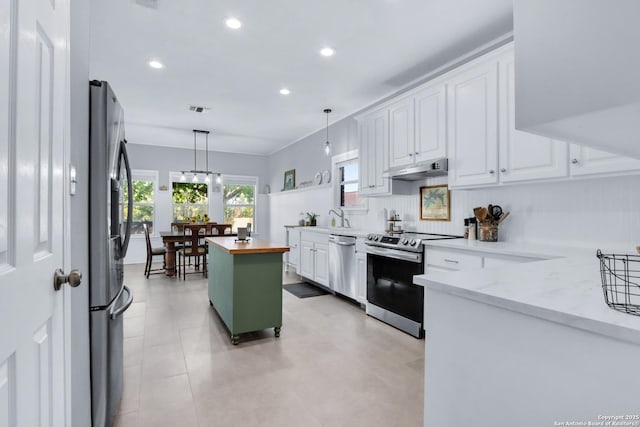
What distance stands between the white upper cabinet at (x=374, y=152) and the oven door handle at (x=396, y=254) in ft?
2.33

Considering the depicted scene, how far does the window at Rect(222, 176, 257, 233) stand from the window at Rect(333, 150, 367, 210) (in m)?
3.30

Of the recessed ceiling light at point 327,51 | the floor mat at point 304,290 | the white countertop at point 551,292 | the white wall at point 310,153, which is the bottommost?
the floor mat at point 304,290

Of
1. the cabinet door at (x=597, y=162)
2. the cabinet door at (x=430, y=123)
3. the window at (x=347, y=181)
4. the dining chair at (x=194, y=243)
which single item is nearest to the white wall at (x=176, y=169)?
the dining chair at (x=194, y=243)

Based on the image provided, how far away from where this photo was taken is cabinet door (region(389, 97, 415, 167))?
3.45 meters

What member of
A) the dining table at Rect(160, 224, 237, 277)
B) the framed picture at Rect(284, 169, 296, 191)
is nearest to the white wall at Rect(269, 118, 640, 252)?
the framed picture at Rect(284, 169, 296, 191)

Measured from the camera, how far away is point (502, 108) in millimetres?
2594

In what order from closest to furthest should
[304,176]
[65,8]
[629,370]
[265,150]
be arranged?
1. [629,370]
2. [65,8]
3. [304,176]
4. [265,150]

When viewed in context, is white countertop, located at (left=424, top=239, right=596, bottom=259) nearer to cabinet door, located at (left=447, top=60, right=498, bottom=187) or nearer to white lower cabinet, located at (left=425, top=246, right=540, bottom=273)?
white lower cabinet, located at (left=425, top=246, right=540, bottom=273)

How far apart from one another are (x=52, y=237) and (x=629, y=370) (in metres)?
1.49

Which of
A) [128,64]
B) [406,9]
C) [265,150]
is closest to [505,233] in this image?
[406,9]

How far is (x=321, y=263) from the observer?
4672 millimetres

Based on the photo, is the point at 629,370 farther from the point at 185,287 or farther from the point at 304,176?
the point at 304,176

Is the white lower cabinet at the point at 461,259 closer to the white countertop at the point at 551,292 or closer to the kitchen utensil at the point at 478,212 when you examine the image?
the kitchen utensil at the point at 478,212

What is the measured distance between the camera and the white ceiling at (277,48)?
8.15 ft
